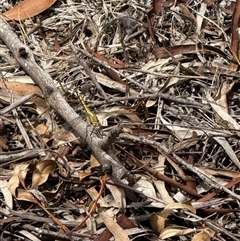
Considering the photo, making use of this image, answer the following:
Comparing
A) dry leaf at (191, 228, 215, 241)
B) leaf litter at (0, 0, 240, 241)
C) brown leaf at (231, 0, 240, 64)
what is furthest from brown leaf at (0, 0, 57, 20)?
dry leaf at (191, 228, 215, 241)

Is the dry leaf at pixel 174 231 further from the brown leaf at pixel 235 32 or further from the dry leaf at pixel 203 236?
the brown leaf at pixel 235 32

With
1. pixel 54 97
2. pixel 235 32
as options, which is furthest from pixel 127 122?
pixel 235 32

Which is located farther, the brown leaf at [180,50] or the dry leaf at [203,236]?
the brown leaf at [180,50]

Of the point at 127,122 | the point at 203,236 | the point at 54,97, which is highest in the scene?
the point at 54,97

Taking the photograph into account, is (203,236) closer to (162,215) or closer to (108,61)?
(162,215)

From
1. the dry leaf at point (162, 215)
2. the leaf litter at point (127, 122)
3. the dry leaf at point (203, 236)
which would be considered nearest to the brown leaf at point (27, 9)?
the leaf litter at point (127, 122)

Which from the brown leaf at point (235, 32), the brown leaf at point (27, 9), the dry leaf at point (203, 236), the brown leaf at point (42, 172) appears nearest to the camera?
the dry leaf at point (203, 236)

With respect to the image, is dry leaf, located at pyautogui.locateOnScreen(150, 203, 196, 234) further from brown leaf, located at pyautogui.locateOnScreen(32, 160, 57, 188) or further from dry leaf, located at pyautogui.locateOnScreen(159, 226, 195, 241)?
brown leaf, located at pyautogui.locateOnScreen(32, 160, 57, 188)
